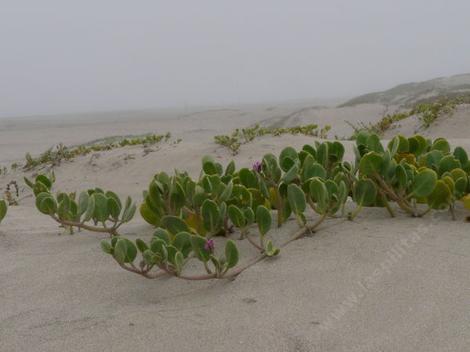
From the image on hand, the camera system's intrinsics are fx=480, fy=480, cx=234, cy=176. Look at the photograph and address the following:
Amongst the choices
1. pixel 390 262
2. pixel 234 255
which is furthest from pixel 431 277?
pixel 234 255

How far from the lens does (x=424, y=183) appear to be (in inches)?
80.7

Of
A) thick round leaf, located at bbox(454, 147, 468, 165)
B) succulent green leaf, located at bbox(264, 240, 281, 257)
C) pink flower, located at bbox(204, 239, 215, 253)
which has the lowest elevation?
succulent green leaf, located at bbox(264, 240, 281, 257)

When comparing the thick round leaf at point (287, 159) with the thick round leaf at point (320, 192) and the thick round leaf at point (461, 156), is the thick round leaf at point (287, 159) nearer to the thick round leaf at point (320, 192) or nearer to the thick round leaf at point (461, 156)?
the thick round leaf at point (320, 192)

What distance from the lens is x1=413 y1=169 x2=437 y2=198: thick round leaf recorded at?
80.0 inches

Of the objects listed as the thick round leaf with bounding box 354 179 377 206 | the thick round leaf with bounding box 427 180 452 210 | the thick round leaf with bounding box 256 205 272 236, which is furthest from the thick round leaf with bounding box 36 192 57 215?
the thick round leaf with bounding box 427 180 452 210

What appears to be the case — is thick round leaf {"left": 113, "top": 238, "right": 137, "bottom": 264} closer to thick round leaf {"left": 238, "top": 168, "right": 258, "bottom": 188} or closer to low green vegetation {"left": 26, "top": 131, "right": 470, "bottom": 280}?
low green vegetation {"left": 26, "top": 131, "right": 470, "bottom": 280}

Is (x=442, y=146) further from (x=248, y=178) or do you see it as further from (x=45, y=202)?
(x=45, y=202)

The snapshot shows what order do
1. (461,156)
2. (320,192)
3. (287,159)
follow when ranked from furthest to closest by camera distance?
(461,156) → (287,159) → (320,192)

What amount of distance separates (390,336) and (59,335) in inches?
38.2

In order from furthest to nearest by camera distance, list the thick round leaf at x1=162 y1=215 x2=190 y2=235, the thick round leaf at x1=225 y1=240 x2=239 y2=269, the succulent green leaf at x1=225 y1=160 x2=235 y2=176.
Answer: the succulent green leaf at x1=225 y1=160 x2=235 y2=176 < the thick round leaf at x1=162 y1=215 x2=190 y2=235 < the thick round leaf at x1=225 y1=240 x2=239 y2=269

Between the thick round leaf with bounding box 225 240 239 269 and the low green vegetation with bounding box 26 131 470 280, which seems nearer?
the thick round leaf with bounding box 225 240 239 269

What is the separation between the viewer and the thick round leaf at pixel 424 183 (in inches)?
80.0

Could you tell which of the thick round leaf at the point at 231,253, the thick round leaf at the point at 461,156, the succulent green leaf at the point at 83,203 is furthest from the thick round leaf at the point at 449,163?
the succulent green leaf at the point at 83,203

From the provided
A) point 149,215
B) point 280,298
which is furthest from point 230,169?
point 280,298
